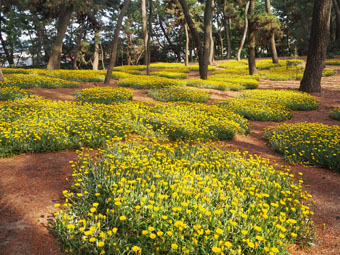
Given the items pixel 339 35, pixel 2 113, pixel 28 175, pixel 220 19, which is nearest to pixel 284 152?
pixel 28 175

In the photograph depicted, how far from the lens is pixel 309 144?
620 cm

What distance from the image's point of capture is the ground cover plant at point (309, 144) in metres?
5.52

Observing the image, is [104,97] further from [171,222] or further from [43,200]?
[171,222]

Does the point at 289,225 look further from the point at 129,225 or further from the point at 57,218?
the point at 57,218

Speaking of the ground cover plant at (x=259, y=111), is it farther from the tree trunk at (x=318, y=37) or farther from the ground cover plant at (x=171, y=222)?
the ground cover plant at (x=171, y=222)

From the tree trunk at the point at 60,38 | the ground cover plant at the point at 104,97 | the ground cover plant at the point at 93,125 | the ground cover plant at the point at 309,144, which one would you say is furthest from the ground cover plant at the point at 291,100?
the tree trunk at the point at 60,38

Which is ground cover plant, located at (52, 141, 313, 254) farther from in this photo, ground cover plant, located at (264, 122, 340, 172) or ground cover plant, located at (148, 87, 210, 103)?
ground cover plant, located at (148, 87, 210, 103)

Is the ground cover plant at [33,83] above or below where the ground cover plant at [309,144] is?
above

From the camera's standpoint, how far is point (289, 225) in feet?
10.3

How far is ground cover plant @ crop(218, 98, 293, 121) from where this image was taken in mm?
9644

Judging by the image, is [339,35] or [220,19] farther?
[220,19]

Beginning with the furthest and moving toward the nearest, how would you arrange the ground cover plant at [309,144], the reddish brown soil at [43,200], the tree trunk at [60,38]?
the tree trunk at [60,38]
the ground cover plant at [309,144]
the reddish brown soil at [43,200]

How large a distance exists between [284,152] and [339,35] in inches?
A: 1352

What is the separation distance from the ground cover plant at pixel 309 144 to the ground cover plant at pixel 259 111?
2.09 m
